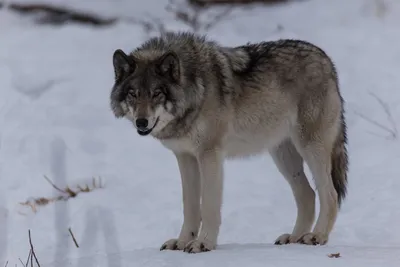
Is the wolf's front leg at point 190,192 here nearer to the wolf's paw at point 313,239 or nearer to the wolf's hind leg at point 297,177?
the wolf's paw at point 313,239

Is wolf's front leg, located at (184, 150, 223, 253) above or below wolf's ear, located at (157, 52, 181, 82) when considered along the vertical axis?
below

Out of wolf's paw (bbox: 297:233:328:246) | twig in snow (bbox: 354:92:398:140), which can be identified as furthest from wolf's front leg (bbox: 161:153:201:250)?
twig in snow (bbox: 354:92:398:140)

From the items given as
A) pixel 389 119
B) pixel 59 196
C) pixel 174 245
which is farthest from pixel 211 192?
pixel 389 119

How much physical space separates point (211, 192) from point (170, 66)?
0.83 m

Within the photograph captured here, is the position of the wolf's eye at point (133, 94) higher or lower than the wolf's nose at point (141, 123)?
higher

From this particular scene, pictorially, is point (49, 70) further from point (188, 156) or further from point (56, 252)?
point (188, 156)

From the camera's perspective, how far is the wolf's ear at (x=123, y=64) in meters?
5.57

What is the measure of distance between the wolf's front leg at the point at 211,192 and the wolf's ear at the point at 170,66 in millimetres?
520

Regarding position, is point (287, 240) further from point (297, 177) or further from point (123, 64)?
point (123, 64)

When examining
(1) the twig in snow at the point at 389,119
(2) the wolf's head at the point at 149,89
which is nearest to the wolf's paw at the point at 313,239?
(2) the wolf's head at the point at 149,89

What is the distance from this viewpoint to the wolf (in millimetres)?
5520

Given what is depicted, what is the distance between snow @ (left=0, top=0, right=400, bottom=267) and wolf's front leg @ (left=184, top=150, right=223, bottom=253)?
0.52ft

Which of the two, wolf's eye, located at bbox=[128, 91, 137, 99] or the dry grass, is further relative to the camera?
the dry grass

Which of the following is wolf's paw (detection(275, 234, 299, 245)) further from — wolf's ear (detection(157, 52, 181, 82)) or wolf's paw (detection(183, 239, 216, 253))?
wolf's ear (detection(157, 52, 181, 82))
